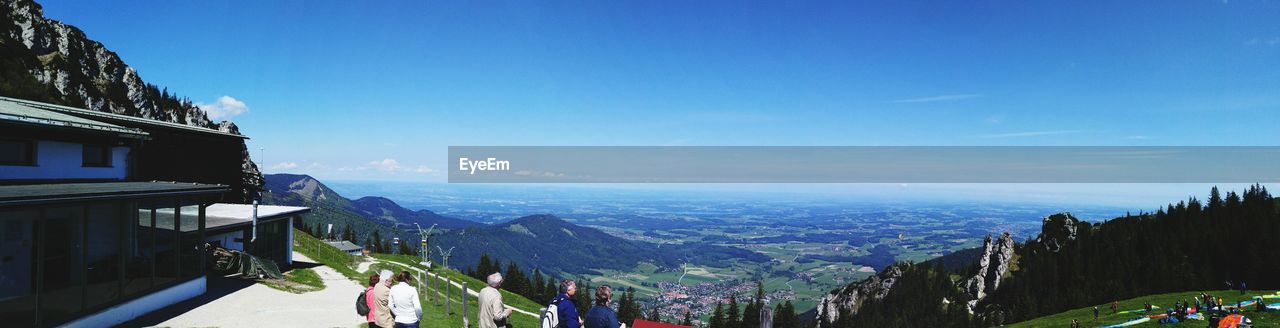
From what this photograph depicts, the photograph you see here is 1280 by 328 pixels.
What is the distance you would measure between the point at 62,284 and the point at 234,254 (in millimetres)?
8588

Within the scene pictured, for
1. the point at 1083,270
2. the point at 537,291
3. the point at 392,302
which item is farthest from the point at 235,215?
the point at 1083,270

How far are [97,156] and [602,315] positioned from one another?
86.1 feet

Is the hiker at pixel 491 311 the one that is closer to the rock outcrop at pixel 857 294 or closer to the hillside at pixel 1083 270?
the hillside at pixel 1083 270

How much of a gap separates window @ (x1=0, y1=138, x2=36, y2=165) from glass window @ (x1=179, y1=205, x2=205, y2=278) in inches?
204

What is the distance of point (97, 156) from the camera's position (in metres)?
24.1

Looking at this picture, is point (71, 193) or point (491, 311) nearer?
point (491, 311)

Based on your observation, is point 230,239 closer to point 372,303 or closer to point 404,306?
point 372,303

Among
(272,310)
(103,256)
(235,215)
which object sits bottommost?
(272,310)

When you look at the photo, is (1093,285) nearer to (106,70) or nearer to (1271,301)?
(1271,301)

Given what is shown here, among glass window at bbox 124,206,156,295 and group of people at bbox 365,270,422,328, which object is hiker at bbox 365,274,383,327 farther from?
glass window at bbox 124,206,156,295

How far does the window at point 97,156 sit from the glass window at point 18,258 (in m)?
3.93

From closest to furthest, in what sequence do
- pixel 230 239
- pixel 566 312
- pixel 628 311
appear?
1. pixel 566 312
2. pixel 230 239
3. pixel 628 311

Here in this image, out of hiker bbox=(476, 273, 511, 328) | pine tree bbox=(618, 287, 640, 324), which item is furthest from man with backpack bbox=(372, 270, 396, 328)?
pine tree bbox=(618, 287, 640, 324)

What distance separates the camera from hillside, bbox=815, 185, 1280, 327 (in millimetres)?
106688
